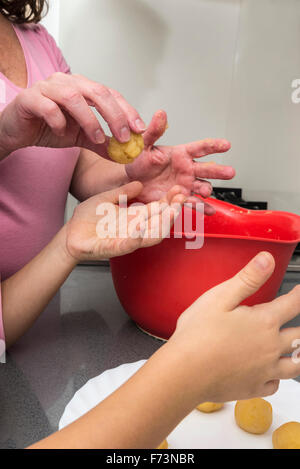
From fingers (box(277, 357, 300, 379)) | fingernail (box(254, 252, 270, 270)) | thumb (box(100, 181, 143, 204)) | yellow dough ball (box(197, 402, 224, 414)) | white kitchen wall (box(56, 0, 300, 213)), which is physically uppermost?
white kitchen wall (box(56, 0, 300, 213))

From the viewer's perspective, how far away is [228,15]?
1212 millimetres

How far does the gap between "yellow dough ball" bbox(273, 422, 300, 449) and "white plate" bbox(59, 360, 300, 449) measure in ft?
0.05

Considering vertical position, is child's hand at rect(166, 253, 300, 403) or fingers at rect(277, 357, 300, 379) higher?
child's hand at rect(166, 253, 300, 403)

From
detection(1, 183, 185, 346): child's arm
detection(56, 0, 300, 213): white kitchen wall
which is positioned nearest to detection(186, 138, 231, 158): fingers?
detection(1, 183, 185, 346): child's arm

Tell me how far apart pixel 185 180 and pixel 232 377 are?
13.5 inches

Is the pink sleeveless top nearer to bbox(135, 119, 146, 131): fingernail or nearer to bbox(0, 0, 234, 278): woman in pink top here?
bbox(0, 0, 234, 278): woman in pink top

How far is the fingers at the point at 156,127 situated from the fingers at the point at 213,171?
8cm

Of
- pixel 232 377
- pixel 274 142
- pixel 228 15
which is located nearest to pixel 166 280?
pixel 232 377

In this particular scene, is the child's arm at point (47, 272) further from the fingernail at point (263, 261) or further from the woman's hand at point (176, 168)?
the fingernail at point (263, 261)

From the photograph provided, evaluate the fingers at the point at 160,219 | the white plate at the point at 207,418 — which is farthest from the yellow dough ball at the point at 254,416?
the fingers at the point at 160,219

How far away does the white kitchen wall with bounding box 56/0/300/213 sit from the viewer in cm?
116

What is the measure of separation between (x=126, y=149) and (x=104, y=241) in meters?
0.14

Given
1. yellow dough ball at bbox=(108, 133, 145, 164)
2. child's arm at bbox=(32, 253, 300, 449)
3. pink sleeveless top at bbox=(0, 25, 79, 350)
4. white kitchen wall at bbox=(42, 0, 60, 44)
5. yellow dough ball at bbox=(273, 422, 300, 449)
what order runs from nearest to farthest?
child's arm at bbox=(32, 253, 300, 449), yellow dough ball at bbox=(273, 422, 300, 449), yellow dough ball at bbox=(108, 133, 145, 164), pink sleeveless top at bbox=(0, 25, 79, 350), white kitchen wall at bbox=(42, 0, 60, 44)

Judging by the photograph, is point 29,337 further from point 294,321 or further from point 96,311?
point 294,321
